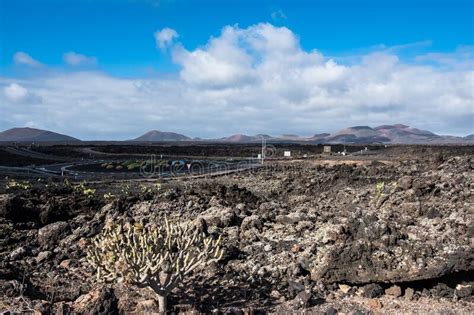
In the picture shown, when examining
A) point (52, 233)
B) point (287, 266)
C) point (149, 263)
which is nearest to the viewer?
point (149, 263)

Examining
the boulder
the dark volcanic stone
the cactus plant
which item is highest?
the cactus plant

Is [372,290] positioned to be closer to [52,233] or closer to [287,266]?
[287,266]

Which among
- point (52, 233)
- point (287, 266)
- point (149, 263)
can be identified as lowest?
point (287, 266)

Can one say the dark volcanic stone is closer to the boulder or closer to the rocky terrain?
the rocky terrain

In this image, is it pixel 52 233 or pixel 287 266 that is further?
pixel 52 233

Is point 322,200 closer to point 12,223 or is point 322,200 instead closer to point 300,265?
point 300,265

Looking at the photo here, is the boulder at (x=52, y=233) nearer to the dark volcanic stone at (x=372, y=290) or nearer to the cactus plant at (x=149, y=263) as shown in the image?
the cactus plant at (x=149, y=263)

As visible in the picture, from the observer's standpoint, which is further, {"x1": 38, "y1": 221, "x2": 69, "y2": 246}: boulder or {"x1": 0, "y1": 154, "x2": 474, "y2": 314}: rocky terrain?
{"x1": 38, "y1": 221, "x2": 69, "y2": 246}: boulder

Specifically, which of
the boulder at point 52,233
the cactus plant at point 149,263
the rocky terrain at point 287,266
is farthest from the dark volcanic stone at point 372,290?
the boulder at point 52,233

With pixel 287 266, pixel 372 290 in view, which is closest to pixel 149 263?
pixel 287 266

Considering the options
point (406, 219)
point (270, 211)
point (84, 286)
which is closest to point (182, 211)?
point (270, 211)

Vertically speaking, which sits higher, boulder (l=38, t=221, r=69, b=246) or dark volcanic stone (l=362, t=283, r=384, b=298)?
boulder (l=38, t=221, r=69, b=246)

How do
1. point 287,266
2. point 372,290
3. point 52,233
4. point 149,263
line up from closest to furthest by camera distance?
point 149,263 → point 372,290 → point 287,266 → point 52,233

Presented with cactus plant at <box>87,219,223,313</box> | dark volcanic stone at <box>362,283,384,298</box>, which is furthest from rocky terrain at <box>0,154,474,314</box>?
cactus plant at <box>87,219,223,313</box>
